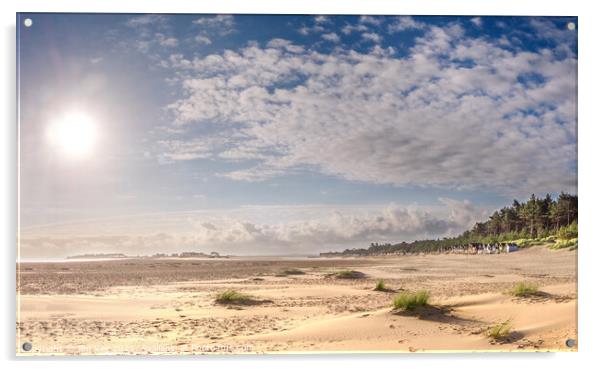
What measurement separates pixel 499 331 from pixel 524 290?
0.38 metres

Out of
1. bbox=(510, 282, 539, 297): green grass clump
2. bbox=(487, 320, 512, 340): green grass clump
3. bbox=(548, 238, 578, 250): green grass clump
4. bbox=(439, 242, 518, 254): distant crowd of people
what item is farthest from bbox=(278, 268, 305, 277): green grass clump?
bbox=(548, 238, 578, 250): green grass clump

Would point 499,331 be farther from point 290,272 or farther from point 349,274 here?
point 290,272

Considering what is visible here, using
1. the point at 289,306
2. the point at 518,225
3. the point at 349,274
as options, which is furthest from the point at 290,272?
the point at 518,225

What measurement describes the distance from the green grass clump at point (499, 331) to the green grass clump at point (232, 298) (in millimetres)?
1636

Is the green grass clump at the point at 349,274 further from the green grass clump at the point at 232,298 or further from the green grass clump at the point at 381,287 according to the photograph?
the green grass clump at the point at 232,298

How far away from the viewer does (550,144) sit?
13.2ft

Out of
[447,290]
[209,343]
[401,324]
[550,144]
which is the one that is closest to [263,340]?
[209,343]

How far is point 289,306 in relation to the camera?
13.0 feet

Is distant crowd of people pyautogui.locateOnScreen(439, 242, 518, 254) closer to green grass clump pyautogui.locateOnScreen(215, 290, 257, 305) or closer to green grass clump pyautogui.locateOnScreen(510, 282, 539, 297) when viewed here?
green grass clump pyautogui.locateOnScreen(510, 282, 539, 297)

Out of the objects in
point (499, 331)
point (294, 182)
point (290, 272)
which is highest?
point (294, 182)

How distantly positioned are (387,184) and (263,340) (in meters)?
1.36

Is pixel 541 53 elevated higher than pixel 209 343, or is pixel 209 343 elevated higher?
pixel 541 53
